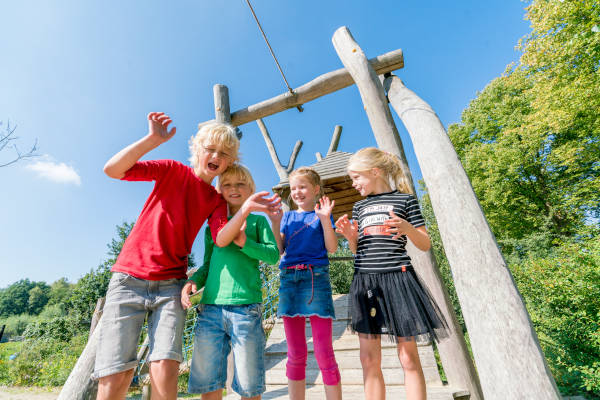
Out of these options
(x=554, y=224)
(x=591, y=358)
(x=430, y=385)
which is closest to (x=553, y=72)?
(x=554, y=224)

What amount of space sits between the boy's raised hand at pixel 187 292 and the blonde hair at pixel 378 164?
4.26 feet

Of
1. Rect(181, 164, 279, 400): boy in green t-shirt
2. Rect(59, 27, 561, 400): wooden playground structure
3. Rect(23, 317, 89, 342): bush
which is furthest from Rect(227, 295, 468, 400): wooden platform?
Rect(23, 317, 89, 342): bush

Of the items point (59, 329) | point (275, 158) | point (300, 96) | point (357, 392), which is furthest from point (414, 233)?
point (59, 329)

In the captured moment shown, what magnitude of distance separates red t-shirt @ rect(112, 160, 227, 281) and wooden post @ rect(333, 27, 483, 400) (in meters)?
1.74

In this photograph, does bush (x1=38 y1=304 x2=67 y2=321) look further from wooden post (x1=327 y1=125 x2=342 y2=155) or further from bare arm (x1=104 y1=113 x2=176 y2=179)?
bare arm (x1=104 y1=113 x2=176 y2=179)

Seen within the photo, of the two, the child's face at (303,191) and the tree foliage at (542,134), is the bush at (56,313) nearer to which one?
the child's face at (303,191)

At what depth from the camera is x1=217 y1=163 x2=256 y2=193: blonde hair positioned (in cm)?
188

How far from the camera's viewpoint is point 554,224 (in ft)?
41.1

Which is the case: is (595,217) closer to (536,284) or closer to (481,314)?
(536,284)

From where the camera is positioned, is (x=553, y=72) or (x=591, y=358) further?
(x=553, y=72)

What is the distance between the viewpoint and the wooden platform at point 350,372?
2.33 metres

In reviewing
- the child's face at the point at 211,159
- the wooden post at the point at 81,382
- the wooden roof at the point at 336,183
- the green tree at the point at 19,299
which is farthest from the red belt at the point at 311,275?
the green tree at the point at 19,299

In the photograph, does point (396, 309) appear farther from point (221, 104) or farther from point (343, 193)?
point (343, 193)

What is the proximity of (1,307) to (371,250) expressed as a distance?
78736mm
